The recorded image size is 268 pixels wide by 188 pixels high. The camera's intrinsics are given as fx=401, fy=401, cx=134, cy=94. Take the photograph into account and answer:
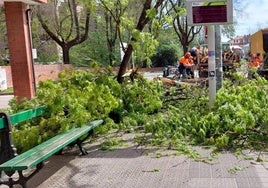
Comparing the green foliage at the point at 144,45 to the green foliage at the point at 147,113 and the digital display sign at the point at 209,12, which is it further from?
the digital display sign at the point at 209,12

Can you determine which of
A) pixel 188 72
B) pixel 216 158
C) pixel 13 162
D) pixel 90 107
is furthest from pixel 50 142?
pixel 188 72

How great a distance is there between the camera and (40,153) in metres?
4.50

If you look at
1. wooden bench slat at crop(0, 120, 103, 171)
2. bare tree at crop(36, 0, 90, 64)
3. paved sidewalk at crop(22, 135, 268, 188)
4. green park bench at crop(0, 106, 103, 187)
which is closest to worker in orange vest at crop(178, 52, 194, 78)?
bare tree at crop(36, 0, 90, 64)

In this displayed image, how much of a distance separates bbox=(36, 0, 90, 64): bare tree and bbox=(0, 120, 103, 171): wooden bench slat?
1065 inches

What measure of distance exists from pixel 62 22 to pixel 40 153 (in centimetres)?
3318

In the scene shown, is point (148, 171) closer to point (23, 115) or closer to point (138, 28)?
point (23, 115)

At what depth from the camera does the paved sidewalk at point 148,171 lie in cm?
476

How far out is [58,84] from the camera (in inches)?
272

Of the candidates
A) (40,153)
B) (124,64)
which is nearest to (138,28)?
(124,64)

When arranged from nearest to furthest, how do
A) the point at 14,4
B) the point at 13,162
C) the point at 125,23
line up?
the point at 13,162 < the point at 125,23 < the point at 14,4

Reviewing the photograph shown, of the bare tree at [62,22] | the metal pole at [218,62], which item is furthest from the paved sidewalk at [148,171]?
the bare tree at [62,22]

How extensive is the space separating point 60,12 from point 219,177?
3488 cm

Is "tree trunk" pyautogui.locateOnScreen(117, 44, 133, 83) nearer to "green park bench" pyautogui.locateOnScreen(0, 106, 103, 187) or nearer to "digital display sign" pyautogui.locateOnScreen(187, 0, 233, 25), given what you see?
"digital display sign" pyautogui.locateOnScreen(187, 0, 233, 25)

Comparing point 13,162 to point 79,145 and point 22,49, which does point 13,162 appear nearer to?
point 79,145
